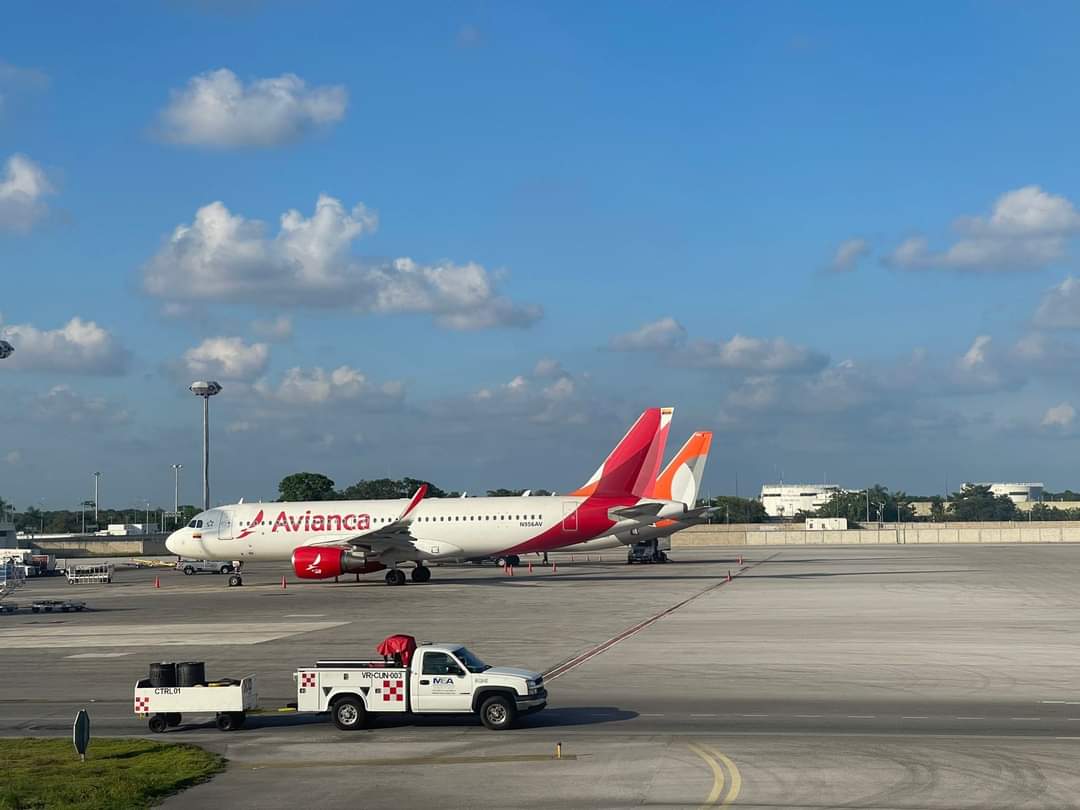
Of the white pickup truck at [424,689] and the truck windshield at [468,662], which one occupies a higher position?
the truck windshield at [468,662]

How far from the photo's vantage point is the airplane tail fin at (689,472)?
80.2 metres

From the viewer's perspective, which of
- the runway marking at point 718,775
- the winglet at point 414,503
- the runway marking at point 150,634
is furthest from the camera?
the winglet at point 414,503

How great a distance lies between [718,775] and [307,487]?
16726cm

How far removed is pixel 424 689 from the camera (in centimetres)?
2175

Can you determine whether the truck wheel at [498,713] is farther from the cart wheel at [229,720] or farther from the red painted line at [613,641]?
the red painted line at [613,641]

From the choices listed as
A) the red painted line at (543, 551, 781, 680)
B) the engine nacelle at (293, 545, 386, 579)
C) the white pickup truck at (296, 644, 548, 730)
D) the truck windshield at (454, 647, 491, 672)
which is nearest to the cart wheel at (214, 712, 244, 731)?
the white pickup truck at (296, 644, 548, 730)

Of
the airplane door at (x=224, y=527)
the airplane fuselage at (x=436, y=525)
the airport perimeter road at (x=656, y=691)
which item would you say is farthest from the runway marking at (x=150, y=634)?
the airplane door at (x=224, y=527)

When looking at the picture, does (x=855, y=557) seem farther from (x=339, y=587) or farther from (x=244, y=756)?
(x=244, y=756)

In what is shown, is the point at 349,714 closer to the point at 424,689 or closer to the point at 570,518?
the point at 424,689

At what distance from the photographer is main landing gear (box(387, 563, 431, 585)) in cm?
6195

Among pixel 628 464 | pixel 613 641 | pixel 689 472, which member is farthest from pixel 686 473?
pixel 613 641

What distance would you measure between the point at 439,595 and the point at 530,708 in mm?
33030

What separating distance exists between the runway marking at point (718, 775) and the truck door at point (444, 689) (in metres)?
4.45

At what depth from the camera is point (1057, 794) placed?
15852 mm
